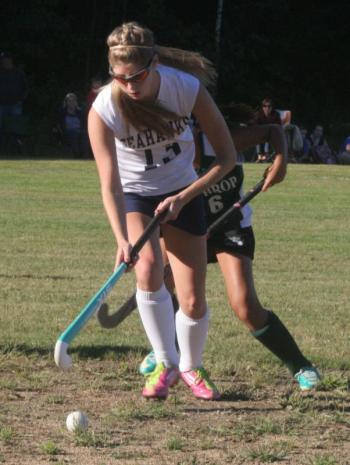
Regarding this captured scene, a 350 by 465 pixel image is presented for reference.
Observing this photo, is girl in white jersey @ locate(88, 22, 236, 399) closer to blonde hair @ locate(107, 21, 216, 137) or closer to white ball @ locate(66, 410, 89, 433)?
blonde hair @ locate(107, 21, 216, 137)

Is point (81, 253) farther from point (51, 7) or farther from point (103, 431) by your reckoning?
point (51, 7)

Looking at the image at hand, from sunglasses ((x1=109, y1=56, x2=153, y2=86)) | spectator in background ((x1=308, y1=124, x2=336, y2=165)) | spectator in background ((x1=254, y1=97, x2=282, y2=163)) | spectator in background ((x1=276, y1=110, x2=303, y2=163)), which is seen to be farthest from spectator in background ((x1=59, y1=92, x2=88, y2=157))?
sunglasses ((x1=109, y1=56, x2=153, y2=86))

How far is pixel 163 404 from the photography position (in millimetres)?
5262

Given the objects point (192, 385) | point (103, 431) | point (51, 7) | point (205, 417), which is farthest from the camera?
point (51, 7)

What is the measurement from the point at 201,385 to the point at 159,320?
38cm

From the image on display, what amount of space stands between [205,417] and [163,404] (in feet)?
0.91

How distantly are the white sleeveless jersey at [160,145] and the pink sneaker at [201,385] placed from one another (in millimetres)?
893

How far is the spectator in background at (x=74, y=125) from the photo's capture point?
2430cm

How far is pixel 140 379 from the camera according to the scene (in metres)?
5.80

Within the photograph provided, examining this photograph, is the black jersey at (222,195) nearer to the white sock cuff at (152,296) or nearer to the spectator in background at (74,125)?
the white sock cuff at (152,296)

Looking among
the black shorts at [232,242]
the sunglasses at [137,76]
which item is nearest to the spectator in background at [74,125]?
the black shorts at [232,242]

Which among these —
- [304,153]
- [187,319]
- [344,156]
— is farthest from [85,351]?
[344,156]

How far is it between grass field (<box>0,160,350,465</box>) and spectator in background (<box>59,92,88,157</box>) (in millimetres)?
11947

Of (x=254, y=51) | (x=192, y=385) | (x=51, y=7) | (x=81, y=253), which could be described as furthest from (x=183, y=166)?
(x=254, y=51)
